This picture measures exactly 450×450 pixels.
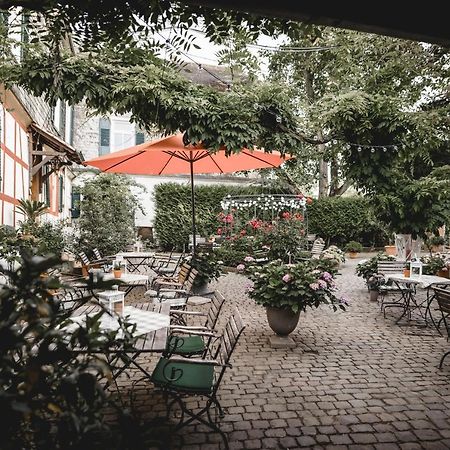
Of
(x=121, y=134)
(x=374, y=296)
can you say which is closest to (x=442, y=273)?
(x=374, y=296)

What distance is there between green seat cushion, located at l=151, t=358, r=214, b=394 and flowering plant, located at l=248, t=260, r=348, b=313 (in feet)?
6.82

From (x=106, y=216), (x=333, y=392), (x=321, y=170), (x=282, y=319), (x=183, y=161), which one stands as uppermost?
(x=321, y=170)

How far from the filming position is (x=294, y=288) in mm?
5320

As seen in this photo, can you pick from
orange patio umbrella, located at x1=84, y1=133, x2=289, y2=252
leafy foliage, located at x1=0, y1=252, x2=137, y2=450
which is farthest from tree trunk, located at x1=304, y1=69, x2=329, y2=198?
leafy foliage, located at x1=0, y1=252, x2=137, y2=450

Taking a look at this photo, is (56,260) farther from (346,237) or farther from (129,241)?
(346,237)

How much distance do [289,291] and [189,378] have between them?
2.40m

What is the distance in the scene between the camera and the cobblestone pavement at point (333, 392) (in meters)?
3.17

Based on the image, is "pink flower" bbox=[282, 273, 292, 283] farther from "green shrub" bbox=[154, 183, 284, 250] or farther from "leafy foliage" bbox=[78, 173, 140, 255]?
"green shrub" bbox=[154, 183, 284, 250]

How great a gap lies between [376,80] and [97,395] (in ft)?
30.8

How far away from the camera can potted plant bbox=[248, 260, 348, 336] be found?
5246 millimetres

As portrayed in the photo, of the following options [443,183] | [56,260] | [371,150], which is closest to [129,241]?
[371,150]

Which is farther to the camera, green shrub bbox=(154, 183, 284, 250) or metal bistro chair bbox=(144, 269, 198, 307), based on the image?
green shrub bbox=(154, 183, 284, 250)

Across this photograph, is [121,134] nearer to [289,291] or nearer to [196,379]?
[289,291]

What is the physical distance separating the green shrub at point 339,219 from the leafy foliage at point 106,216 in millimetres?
8493
